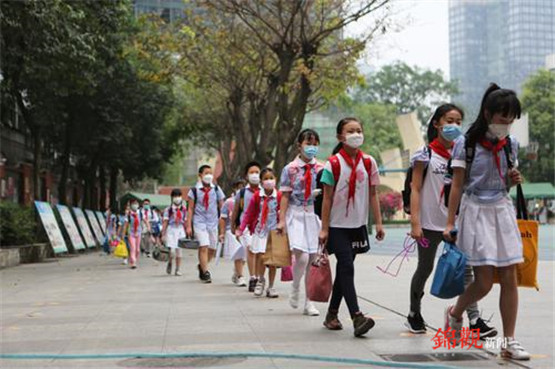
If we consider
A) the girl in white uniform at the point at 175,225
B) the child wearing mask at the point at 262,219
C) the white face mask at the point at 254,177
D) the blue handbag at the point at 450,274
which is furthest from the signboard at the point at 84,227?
the blue handbag at the point at 450,274

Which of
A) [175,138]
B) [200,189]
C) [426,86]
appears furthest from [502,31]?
[200,189]

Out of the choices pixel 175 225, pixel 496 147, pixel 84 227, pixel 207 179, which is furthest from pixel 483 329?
pixel 84 227

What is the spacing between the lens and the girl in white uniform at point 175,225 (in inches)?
615

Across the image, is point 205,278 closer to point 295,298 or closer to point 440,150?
point 295,298

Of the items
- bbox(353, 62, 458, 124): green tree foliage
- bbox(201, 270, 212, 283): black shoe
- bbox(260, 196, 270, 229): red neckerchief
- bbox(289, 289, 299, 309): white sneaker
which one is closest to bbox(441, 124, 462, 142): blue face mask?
bbox(289, 289, 299, 309): white sneaker

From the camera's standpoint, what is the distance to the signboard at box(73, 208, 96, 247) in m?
28.7

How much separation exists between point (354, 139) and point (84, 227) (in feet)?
78.1

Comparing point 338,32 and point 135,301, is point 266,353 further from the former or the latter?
point 338,32

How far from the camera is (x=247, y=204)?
11.7 meters

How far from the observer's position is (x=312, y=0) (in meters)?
19.9

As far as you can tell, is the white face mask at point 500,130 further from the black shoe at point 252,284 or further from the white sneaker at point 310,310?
the black shoe at point 252,284

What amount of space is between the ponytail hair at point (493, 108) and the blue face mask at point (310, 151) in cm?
280

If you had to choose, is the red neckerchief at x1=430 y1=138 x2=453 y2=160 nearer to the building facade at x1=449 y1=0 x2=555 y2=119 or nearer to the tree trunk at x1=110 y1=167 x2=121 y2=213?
the tree trunk at x1=110 y1=167 x2=121 y2=213

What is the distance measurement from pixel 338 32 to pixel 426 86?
211 ft
